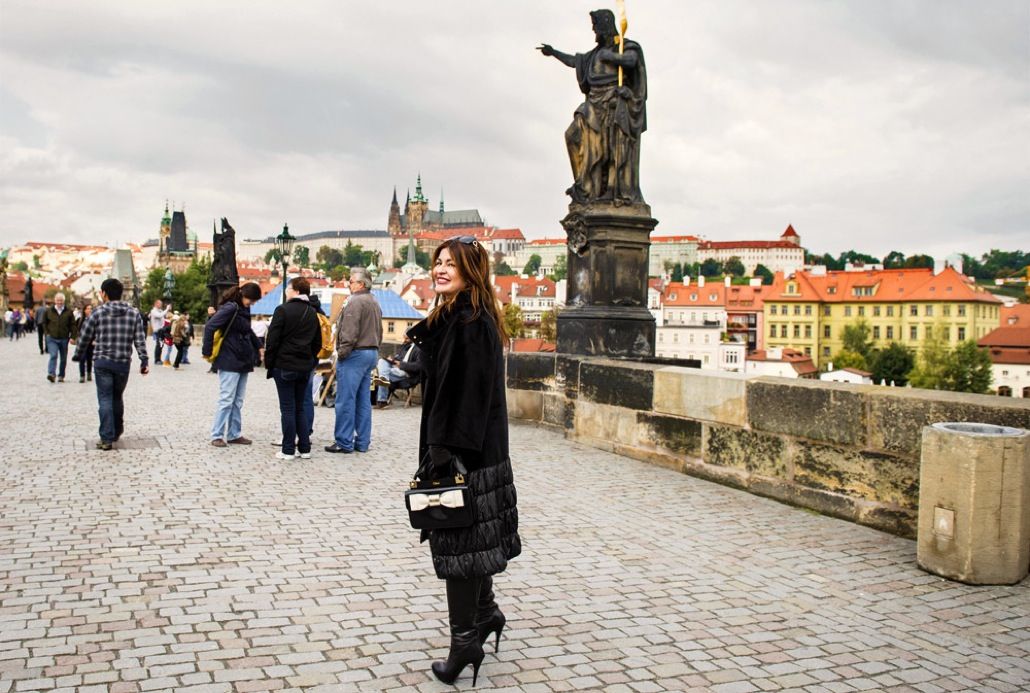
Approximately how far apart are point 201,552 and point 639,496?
321 centimetres

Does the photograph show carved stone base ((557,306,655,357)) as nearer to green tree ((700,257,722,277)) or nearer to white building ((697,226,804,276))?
green tree ((700,257,722,277))

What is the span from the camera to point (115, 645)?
12.2ft

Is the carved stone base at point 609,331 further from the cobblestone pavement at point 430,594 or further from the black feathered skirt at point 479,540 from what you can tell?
the black feathered skirt at point 479,540

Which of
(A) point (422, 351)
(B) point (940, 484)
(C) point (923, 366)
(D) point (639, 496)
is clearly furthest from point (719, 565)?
(C) point (923, 366)

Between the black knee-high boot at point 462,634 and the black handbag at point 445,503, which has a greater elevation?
the black handbag at point 445,503

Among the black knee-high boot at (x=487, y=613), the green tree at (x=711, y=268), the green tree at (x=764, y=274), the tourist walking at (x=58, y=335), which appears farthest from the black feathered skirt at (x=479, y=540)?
the green tree at (x=711, y=268)

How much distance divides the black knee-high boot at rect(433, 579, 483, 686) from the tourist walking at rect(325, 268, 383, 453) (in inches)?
218

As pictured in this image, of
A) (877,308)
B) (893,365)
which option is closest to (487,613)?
(893,365)

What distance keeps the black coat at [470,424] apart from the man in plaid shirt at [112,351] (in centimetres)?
586

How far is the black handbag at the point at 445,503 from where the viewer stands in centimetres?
347

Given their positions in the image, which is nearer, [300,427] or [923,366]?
[300,427]

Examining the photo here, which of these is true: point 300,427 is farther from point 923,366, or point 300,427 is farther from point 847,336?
point 847,336

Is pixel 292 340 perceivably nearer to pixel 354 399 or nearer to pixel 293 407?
pixel 293 407

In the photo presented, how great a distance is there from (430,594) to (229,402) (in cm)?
531
